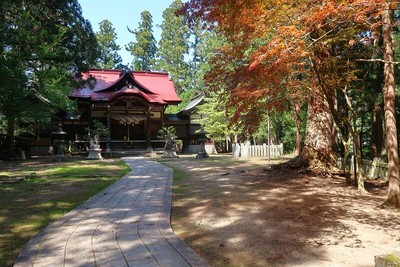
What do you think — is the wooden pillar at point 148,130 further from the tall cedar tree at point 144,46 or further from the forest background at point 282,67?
the tall cedar tree at point 144,46

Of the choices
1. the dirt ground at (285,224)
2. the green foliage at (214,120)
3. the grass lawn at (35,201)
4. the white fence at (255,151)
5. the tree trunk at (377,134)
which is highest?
the green foliage at (214,120)

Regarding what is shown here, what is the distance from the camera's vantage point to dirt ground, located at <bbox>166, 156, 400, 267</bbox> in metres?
3.31

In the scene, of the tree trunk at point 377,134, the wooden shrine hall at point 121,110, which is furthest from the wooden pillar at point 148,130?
the tree trunk at point 377,134

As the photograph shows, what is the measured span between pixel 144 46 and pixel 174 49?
252 inches

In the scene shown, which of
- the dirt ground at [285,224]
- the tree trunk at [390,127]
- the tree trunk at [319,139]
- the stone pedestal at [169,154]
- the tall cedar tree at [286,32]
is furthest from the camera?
the stone pedestal at [169,154]

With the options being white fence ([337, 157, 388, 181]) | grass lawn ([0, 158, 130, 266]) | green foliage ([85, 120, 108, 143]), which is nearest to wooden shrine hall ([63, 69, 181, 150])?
green foliage ([85, 120, 108, 143])

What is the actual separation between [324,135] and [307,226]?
664 cm

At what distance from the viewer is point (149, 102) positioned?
76.5 ft

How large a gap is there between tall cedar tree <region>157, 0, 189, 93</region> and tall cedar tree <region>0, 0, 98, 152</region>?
20.9 m

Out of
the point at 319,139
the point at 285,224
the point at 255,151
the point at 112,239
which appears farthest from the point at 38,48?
the point at 285,224

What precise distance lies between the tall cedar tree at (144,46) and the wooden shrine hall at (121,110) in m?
17.9

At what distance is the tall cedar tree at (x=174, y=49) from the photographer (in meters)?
40.8

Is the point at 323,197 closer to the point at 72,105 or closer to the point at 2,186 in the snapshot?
the point at 2,186

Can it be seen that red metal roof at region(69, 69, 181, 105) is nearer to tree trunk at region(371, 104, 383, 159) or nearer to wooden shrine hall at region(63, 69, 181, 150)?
wooden shrine hall at region(63, 69, 181, 150)
